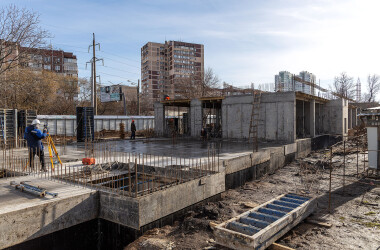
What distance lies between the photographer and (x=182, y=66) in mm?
100000

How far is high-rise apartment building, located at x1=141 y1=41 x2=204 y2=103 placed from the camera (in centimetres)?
9862

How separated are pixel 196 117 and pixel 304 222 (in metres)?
15.6

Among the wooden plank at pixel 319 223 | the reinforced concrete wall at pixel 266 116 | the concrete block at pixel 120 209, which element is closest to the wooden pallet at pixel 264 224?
the wooden plank at pixel 319 223

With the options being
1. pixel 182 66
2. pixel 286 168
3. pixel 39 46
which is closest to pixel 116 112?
pixel 39 46

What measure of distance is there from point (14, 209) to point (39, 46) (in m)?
19.5

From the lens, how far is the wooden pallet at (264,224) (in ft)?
16.8

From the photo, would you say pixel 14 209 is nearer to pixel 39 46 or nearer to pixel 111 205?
pixel 111 205

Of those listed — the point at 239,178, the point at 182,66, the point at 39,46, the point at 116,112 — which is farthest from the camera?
the point at 182,66

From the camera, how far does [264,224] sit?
19.2 feet

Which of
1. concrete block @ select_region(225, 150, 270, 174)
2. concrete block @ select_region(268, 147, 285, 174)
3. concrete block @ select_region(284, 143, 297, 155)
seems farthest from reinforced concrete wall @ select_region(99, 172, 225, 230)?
concrete block @ select_region(284, 143, 297, 155)

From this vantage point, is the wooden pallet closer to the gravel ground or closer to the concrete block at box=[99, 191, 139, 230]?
the gravel ground

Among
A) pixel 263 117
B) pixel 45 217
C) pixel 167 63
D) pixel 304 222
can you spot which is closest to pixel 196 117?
pixel 263 117

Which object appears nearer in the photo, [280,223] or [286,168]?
[280,223]

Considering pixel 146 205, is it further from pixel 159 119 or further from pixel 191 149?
pixel 159 119
